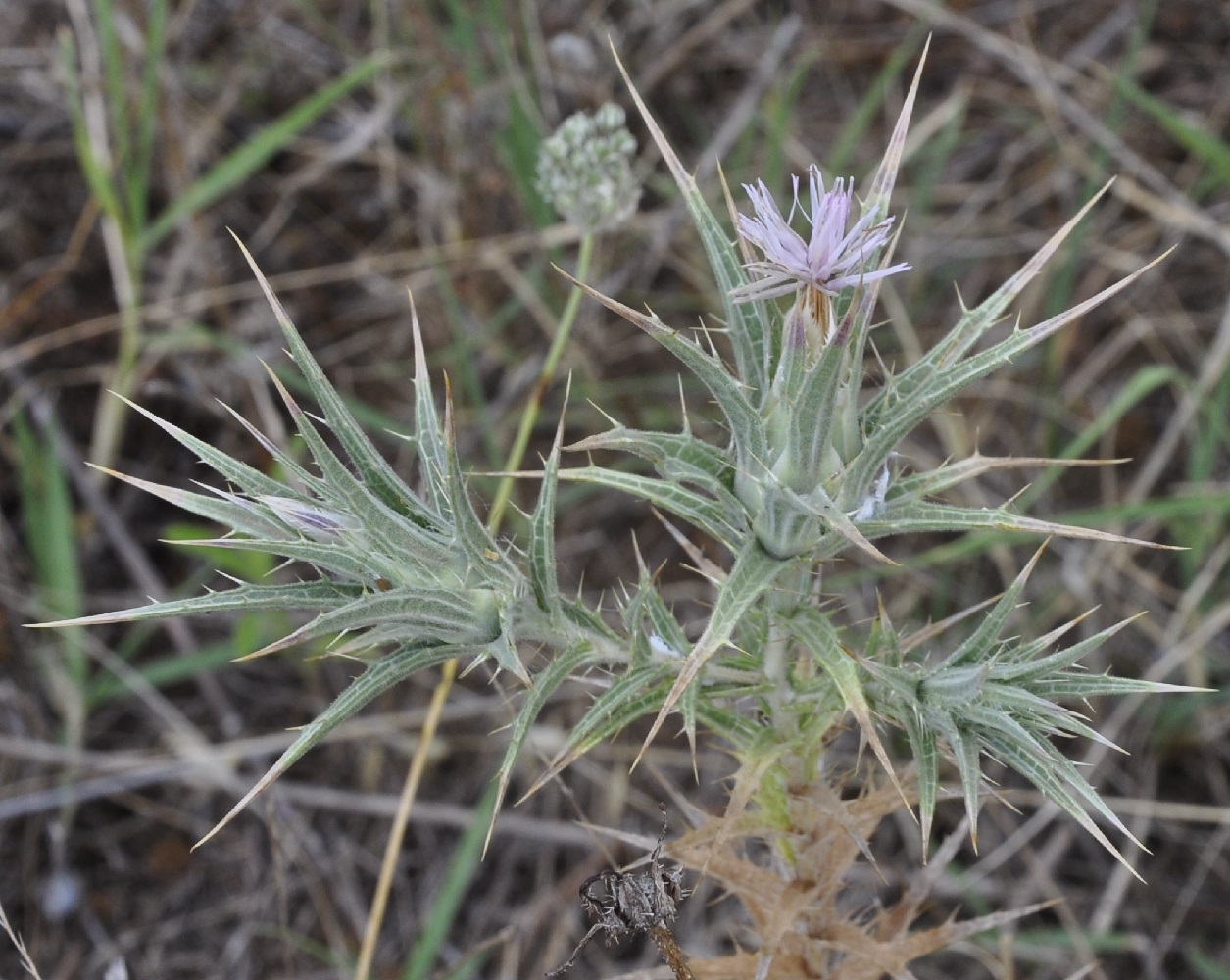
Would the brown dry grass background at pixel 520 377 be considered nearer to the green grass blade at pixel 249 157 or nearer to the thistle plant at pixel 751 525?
the green grass blade at pixel 249 157

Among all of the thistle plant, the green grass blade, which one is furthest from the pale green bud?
the thistle plant

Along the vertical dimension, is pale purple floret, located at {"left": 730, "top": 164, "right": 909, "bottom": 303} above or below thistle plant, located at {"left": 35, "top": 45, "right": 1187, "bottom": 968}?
above

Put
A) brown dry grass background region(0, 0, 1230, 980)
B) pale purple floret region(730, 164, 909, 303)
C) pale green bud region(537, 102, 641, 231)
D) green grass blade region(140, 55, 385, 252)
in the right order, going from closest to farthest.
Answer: pale purple floret region(730, 164, 909, 303), pale green bud region(537, 102, 641, 231), brown dry grass background region(0, 0, 1230, 980), green grass blade region(140, 55, 385, 252)

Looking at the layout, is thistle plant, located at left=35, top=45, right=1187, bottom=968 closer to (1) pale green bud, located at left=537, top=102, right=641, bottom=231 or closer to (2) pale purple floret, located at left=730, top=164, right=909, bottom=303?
(2) pale purple floret, located at left=730, top=164, right=909, bottom=303

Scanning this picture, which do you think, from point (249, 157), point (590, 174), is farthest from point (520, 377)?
point (590, 174)

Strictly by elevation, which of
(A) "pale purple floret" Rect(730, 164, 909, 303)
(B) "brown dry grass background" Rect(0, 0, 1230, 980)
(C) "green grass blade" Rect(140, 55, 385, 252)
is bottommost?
(B) "brown dry grass background" Rect(0, 0, 1230, 980)

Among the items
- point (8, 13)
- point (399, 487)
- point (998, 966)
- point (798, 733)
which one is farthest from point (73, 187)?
point (998, 966)
